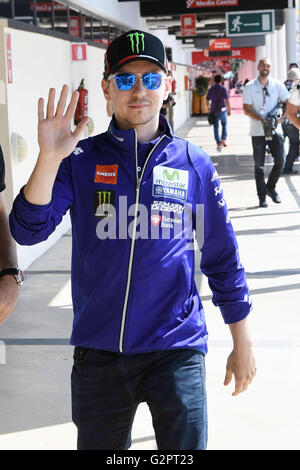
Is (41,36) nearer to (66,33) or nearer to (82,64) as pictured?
(66,33)

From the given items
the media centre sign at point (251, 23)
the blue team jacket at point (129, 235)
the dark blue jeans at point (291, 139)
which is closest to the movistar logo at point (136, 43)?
the blue team jacket at point (129, 235)

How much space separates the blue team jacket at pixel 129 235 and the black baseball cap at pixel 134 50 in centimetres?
19

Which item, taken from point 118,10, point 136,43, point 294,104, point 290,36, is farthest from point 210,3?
point 136,43

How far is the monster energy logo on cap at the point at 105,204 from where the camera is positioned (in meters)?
2.19

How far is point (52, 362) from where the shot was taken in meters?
4.74

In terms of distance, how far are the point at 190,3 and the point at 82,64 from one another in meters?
5.72

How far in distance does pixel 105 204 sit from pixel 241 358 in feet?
2.01

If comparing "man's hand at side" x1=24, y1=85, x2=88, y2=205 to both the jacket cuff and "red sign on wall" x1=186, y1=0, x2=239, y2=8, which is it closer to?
the jacket cuff

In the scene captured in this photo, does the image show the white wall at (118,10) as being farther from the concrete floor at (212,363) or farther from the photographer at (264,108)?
the concrete floor at (212,363)

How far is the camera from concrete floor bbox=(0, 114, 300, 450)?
146 inches

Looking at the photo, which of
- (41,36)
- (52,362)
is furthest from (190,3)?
(52,362)

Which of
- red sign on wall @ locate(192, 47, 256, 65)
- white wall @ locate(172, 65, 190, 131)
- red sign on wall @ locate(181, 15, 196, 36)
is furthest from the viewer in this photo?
red sign on wall @ locate(192, 47, 256, 65)

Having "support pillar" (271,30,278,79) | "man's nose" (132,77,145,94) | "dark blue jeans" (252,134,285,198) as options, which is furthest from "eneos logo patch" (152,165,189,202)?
"support pillar" (271,30,278,79)

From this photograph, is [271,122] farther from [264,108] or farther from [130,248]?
[130,248]
